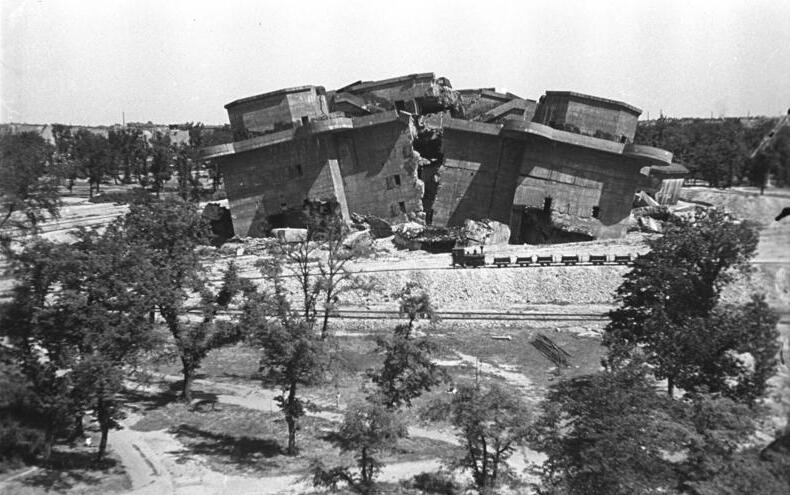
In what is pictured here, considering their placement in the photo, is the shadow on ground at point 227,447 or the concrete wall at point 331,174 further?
the concrete wall at point 331,174

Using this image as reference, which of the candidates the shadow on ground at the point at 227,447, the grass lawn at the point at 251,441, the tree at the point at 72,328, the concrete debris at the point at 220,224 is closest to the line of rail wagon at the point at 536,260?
the grass lawn at the point at 251,441

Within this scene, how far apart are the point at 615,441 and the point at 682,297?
951cm

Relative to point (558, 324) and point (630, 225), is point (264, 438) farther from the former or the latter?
point (630, 225)

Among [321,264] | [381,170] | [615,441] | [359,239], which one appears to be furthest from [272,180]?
[615,441]

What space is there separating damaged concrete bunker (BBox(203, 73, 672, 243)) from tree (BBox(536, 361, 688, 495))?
1185 inches

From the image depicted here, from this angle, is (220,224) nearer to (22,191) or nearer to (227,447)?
(22,191)

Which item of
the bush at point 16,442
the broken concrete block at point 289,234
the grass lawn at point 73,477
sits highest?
the broken concrete block at point 289,234

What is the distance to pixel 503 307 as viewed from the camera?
113 ft

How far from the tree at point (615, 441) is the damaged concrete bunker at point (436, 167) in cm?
3010

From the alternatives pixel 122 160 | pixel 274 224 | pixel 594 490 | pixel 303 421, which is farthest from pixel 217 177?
pixel 594 490

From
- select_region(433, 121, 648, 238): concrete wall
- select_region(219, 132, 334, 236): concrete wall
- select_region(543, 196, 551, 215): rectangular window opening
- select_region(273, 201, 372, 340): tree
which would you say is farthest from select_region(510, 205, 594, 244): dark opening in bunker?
select_region(219, 132, 334, 236): concrete wall

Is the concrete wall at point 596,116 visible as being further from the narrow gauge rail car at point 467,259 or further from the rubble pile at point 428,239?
the narrow gauge rail car at point 467,259

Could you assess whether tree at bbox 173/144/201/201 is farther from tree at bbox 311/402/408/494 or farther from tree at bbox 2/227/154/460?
tree at bbox 311/402/408/494

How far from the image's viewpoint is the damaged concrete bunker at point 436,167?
4412 centimetres
